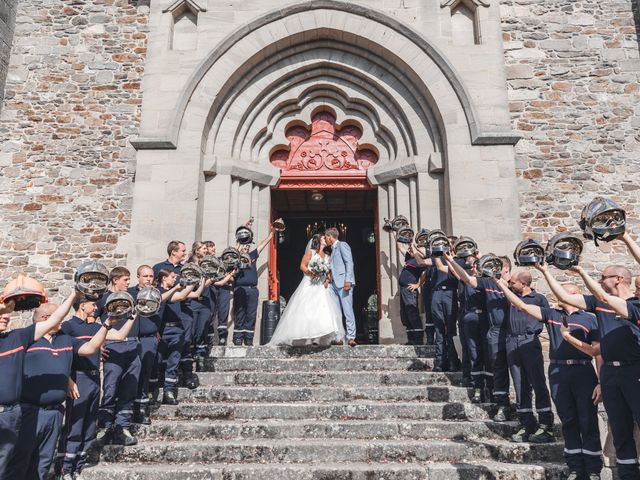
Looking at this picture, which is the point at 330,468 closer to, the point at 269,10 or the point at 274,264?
the point at 274,264

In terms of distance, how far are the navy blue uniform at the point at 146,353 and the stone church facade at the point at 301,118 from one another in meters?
2.91

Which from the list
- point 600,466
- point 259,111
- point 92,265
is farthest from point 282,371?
point 259,111

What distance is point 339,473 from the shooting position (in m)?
4.04

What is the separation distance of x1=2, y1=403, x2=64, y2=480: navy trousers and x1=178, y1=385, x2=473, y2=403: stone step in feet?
5.82

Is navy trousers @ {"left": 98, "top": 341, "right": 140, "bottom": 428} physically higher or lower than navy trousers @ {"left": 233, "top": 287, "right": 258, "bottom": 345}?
lower

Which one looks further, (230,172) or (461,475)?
(230,172)

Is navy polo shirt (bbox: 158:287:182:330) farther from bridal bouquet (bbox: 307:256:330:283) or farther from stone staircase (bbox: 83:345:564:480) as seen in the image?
bridal bouquet (bbox: 307:256:330:283)

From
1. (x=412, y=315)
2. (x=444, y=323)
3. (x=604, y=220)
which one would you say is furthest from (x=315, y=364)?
(x=604, y=220)

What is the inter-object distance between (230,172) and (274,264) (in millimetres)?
1879

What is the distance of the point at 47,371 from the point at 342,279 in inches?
175

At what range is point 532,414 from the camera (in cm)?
464

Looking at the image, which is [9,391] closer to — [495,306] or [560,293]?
[560,293]

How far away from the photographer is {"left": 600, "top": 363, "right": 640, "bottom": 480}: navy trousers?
351 cm

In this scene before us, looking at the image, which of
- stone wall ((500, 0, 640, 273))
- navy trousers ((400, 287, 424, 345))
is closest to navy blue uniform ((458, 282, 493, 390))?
navy trousers ((400, 287, 424, 345))
